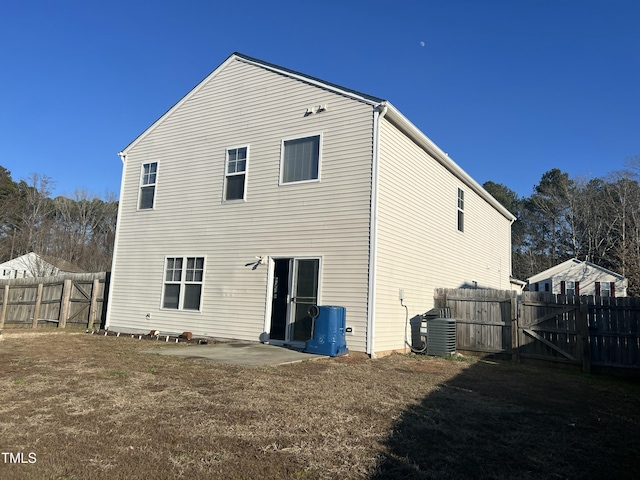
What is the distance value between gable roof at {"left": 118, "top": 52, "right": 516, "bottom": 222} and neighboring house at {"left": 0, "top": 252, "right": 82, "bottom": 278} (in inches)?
835

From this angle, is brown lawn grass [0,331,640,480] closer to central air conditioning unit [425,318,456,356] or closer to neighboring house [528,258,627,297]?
central air conditioning unit [425,318,456,356]

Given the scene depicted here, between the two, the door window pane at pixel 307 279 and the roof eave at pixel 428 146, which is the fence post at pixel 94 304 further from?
the roof eave at pixel 428 146

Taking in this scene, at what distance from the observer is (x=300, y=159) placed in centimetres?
1065

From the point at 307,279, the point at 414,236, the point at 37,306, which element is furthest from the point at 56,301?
the point at 414,236

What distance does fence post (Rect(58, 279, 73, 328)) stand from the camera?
1486 centimetres

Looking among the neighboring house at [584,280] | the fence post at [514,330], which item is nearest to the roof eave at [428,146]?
the fence post at [514,330]

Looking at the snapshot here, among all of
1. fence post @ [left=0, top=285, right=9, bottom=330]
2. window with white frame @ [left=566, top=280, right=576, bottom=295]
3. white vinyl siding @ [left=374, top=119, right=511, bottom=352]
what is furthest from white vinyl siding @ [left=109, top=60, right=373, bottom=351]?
window with white frame @ [left=566, top=280, right=576, bottom=295]

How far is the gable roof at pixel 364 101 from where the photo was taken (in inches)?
387

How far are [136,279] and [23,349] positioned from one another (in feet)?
13.7

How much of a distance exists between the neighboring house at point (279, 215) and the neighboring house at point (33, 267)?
2055cm

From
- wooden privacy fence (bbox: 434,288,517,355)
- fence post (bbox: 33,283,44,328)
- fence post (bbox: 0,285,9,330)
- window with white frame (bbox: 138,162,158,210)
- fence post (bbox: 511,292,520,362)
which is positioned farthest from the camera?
fence post (bbox: 0,285,9,330)

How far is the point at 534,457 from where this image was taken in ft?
12.1

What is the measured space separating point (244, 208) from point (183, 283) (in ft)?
9.15

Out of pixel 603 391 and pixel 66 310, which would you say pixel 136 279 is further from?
pixel 603 391
